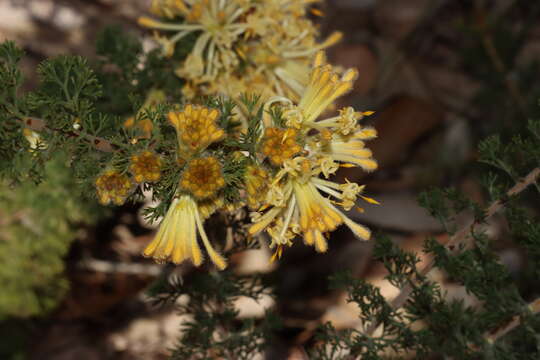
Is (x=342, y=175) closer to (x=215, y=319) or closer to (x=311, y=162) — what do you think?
(x=215, y=319)

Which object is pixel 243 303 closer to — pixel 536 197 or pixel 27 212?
pixel 27 212

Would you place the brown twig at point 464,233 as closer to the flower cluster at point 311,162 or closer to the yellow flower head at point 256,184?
the flower cluster at point 311,162

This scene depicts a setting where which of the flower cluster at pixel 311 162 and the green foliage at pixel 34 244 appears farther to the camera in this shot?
the green foliage at pixel 34 244

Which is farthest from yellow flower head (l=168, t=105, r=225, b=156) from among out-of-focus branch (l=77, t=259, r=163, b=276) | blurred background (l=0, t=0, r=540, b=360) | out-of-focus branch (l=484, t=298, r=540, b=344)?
out-of-focus branch (l=77, t=259, r=163, b=276)

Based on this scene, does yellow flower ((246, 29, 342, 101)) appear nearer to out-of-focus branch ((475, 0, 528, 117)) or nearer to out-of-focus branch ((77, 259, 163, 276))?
out-of-focus branch ((77, 259, 163, 276))

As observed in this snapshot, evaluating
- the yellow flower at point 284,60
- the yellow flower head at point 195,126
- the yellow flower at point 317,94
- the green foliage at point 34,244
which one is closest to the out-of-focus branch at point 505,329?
the yellow flower at point 317,94

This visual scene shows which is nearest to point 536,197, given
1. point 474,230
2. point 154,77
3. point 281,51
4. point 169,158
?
point 474,230
